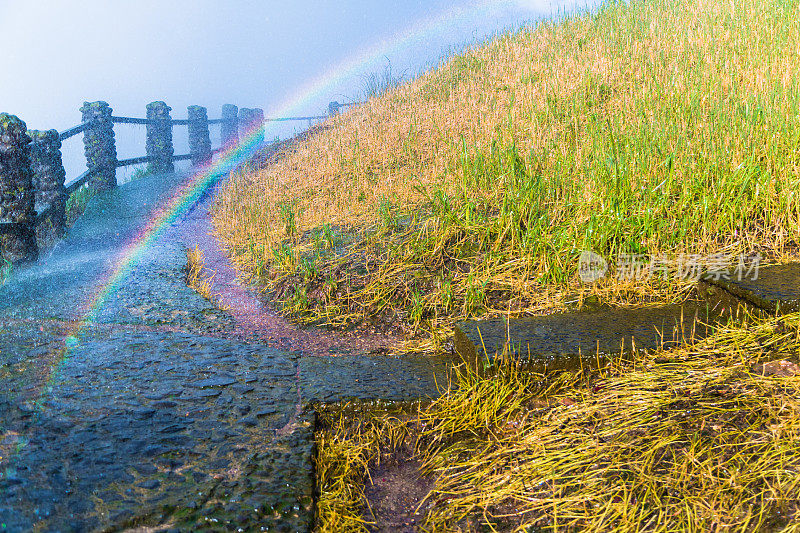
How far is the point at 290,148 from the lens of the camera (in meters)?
9.23

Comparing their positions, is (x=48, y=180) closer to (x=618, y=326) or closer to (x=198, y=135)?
(x=618, y=326)

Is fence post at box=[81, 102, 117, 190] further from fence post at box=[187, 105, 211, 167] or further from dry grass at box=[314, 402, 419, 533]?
dry grass at box=[314, 402, 419, 533]

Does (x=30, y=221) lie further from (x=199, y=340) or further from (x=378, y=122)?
(x=378, y=122)

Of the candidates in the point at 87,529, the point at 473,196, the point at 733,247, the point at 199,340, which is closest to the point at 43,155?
the point at 199,340

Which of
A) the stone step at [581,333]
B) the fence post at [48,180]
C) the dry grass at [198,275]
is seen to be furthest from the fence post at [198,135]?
the stone step at [581,333]

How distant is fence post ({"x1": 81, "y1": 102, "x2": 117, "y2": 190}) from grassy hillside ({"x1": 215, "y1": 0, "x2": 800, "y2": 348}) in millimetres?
3309

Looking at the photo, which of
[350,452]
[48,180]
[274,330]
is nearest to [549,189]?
[274,330]

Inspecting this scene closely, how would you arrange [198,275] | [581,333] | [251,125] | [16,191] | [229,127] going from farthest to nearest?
[251,125] → [229,127] → [16,191] → [198,275] → [581,333]

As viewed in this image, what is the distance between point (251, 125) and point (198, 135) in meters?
3.31

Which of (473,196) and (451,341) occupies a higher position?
(473,196)

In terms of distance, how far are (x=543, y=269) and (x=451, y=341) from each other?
838 mm

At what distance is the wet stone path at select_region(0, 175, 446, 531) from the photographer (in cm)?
173

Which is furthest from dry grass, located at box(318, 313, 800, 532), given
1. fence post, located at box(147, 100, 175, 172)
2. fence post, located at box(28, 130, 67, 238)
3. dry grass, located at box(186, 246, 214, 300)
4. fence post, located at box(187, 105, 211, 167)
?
fence post, located at box(187, 105, 211, 167)

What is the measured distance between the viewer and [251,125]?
16.7 metres
